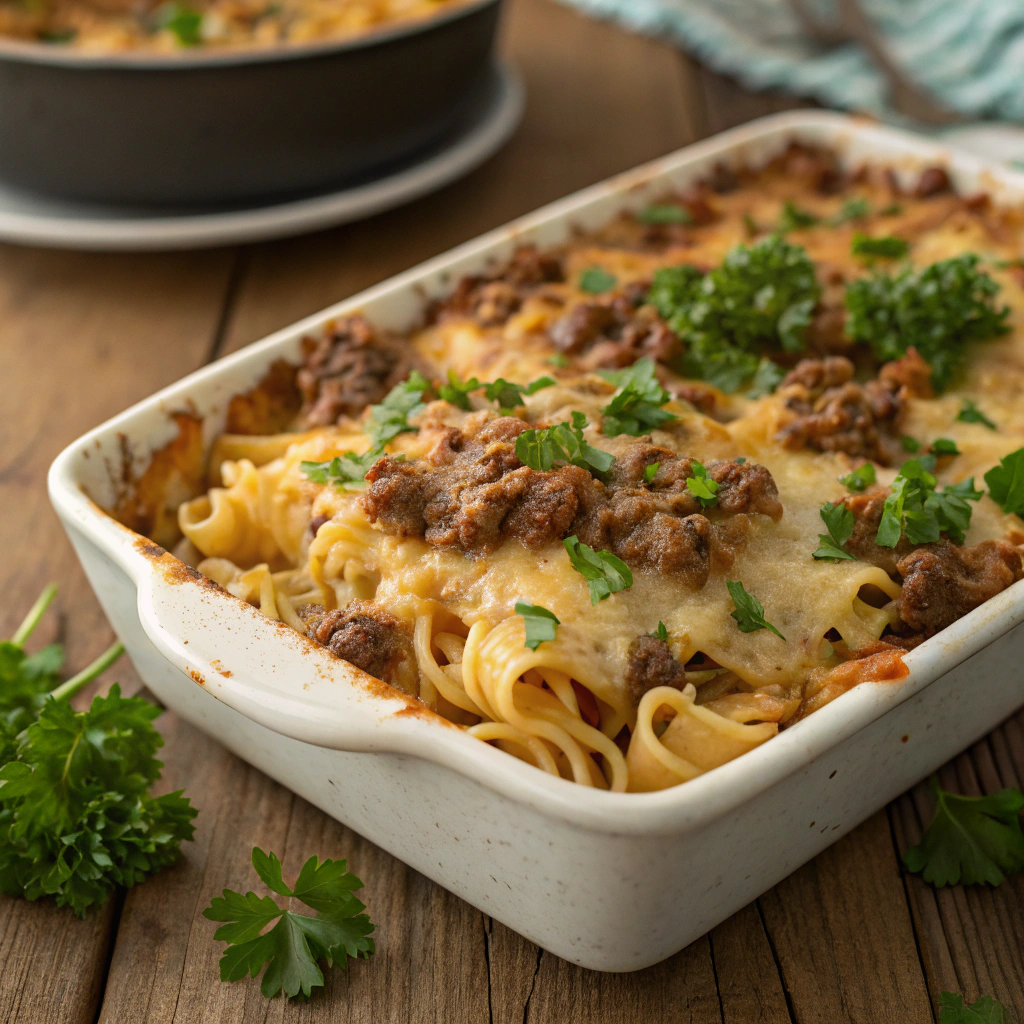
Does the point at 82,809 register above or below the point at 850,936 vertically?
below

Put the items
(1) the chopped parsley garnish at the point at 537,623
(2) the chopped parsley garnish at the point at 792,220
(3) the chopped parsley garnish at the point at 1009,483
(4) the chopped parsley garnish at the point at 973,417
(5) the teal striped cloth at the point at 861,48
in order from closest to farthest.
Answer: (1) the chopped parsley garnish at the point at 537,623 < (3) the chopped parsley garnish at the point at 1009,483 < (4) the chopped parsley garnish at the point at 973,417 < (2) the chopped parsley garnish at the point at 792,220 < (5) the teal striped cloth at the point at 861,48

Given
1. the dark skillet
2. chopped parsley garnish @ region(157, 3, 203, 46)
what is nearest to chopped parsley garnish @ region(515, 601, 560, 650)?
the dark skillet

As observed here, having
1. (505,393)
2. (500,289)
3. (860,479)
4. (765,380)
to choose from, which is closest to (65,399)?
(500,289)

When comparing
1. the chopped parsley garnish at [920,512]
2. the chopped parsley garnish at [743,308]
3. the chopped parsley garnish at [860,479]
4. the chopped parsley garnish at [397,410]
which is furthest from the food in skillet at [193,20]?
the chopped parsley garnish at [920,512]

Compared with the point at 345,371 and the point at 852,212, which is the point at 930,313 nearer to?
the point at 852,212

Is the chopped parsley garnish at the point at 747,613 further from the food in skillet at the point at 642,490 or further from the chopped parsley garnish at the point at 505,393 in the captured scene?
the chopped parsley garnish at the point at 505,393

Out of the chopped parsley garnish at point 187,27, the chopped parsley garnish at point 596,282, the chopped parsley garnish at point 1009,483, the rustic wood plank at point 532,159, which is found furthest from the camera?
the chopped parsley garnish at point 187,27

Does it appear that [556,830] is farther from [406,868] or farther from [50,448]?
[50,448]
